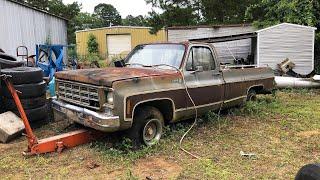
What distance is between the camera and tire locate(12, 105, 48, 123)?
25.8ft

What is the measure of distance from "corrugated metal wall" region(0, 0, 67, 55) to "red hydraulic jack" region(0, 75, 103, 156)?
9189mm

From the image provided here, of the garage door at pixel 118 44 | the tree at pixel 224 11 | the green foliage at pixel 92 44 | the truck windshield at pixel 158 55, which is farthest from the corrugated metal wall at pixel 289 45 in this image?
the green foliage at pixel 92 44

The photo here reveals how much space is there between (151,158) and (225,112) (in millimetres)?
3596

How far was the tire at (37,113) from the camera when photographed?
25.8 feet

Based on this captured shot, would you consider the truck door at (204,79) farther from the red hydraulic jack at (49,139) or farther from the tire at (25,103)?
the tire at (25,103)

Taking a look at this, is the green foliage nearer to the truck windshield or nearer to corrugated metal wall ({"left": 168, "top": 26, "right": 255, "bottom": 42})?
corrugated metal wall ({"left": 168, "top": 26, "right": 255, "bottom": 42})

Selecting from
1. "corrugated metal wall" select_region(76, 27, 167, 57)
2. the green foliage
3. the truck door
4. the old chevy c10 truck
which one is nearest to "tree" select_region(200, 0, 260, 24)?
"corrugated metal wall" select_region(76, 27, 167, 57)

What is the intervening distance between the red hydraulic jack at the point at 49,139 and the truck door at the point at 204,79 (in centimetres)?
202

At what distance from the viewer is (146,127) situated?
673 cm

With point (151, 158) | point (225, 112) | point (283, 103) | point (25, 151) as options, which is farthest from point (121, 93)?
point (283, 103)

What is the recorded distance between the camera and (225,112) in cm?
941

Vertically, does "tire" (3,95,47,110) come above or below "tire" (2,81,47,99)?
below

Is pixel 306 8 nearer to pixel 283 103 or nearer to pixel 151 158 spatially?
pixel 283 103

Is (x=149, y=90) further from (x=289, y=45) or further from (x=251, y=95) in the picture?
(x=289, y=45)
